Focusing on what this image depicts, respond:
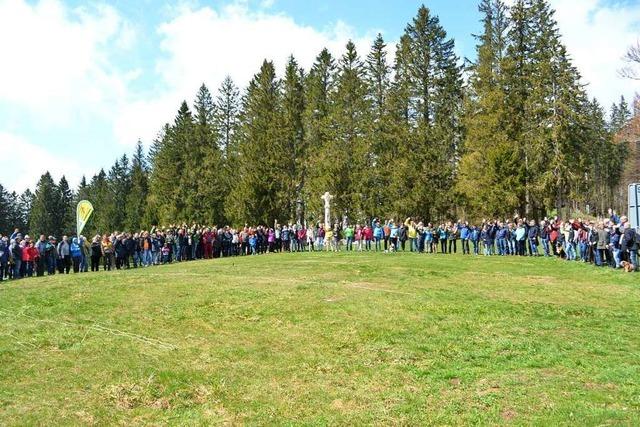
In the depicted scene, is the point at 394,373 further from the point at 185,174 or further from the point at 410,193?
the point at 185,174

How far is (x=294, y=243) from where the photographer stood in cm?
3462

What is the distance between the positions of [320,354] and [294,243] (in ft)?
81.4

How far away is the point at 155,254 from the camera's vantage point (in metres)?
28.2

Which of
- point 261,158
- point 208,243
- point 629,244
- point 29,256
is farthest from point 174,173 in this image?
point 629,244

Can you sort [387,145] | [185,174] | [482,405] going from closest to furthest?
[482,405] → [387,145] → [185,174]

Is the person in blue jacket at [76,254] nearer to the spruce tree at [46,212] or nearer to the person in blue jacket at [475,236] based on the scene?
the person in blue jacket at [475,236]

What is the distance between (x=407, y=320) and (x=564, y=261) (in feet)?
46.8

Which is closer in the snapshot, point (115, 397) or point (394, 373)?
point (115, 397)

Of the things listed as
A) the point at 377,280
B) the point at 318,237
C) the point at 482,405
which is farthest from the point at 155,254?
the point at 482,405

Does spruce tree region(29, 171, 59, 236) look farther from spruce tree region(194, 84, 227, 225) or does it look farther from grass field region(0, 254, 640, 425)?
grass field region(0, 254, 640, 425)

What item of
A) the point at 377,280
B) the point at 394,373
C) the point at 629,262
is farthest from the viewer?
the point at 629,262

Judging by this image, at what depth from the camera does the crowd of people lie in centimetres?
2191

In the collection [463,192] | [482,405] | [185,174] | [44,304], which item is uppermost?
[185,174]

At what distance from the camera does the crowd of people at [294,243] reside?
71.9 feet
